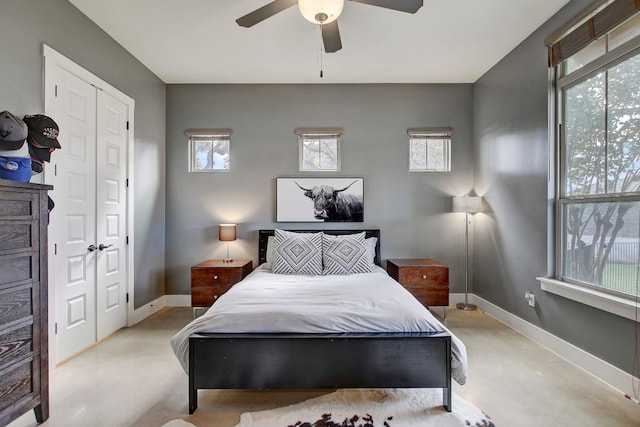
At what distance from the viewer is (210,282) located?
11.7 ft

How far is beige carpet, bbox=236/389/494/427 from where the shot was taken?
184cm

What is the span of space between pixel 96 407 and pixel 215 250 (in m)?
2.32

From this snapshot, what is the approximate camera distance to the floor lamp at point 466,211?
151 inches

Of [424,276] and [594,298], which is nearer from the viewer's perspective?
[594,298]

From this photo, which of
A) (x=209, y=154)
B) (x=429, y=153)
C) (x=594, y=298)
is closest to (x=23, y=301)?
(x=209, y=154)

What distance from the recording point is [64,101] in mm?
2572

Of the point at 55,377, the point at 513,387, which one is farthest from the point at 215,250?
the point at 513,387

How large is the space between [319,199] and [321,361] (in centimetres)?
252

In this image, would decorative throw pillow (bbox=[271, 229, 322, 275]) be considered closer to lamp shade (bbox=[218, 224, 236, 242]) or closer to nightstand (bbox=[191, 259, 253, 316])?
nightstand (bbox=[191, 259, 253, 316])

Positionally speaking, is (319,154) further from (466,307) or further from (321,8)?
(466,307)

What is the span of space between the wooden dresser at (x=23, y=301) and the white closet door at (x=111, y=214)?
1268 millimetres

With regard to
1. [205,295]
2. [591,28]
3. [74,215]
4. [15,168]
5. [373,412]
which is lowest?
[373,412]

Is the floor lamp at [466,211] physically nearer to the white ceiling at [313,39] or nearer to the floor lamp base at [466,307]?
the floor lamp base at [466,307]

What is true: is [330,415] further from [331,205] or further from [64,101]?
[64,101]
